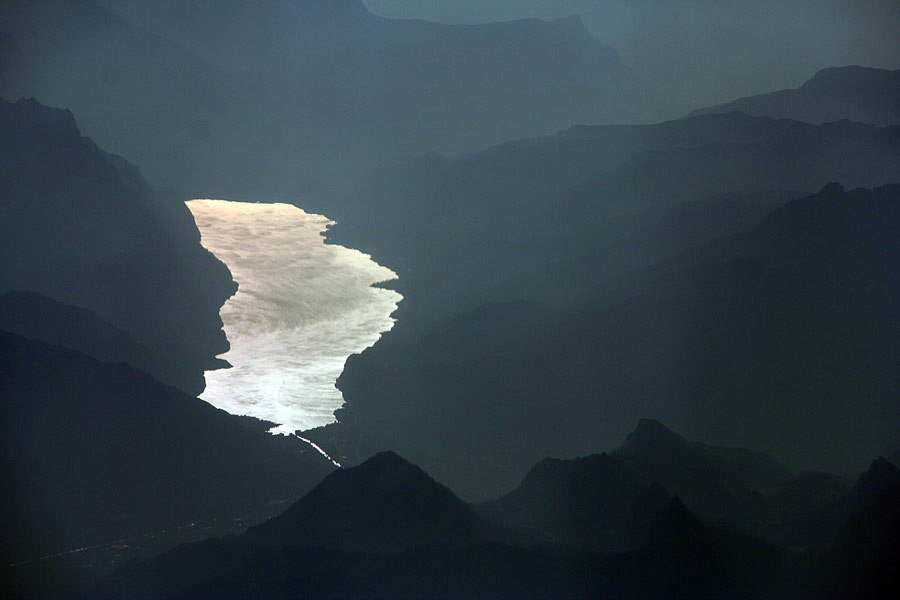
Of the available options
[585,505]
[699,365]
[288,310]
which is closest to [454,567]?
[585,505]

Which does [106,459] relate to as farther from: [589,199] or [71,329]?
[589,199]

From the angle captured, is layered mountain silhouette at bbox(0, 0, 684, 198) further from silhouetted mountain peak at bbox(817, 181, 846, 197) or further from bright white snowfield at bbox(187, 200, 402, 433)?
silhouetted mountain peak at bbox(817, 181, 846, 197)

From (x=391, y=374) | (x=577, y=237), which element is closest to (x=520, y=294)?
(x=577, y=237)

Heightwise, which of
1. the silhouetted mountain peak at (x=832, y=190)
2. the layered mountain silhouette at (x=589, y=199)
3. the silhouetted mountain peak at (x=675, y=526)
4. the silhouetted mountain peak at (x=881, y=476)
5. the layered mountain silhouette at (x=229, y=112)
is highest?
the layered mountain silhouette at (x=229, y=112)

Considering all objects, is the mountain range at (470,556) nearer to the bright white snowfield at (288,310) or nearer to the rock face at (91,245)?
the rock face at (91,245)

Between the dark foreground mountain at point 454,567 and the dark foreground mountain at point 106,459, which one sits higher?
the dark foreground mountain at point 106,459

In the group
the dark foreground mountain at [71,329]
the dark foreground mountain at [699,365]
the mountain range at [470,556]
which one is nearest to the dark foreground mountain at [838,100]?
the dark foreground mountain at [699,365]
